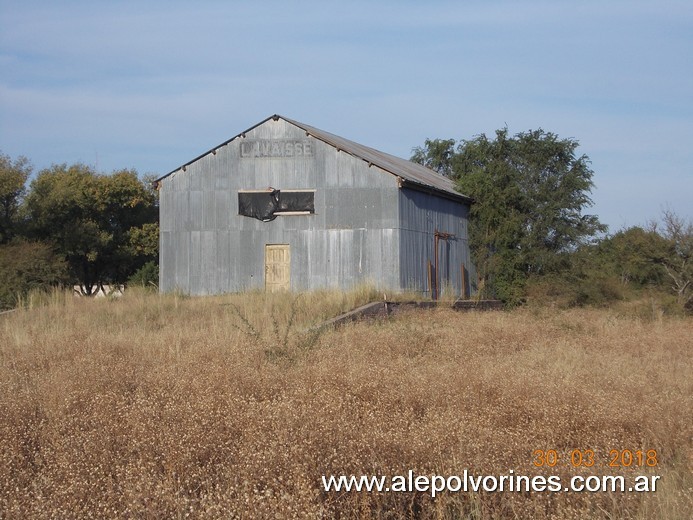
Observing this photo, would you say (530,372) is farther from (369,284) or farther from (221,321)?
(369,284)

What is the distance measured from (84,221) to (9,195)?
5.75 meters

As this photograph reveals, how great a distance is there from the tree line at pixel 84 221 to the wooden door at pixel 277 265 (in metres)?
8.21

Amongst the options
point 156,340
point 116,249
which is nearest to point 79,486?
point 156,340

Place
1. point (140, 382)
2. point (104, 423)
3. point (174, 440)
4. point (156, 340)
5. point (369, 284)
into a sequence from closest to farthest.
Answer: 1. point (174, 440)
2. point (104, 423)
3. point (140, 382)
4. point (156, 340)
5. point (369, 284)

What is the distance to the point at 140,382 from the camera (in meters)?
8.94

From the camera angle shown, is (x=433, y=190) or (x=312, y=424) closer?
(x=312, y=424)

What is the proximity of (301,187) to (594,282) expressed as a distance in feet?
34.0

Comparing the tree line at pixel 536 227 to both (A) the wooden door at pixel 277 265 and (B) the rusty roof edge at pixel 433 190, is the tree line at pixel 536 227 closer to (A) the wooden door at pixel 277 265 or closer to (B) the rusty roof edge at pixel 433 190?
(B) the rusty roof edge at pixel 433 190

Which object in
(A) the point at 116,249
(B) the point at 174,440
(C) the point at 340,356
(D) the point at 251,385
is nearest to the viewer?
(B) the point at 174,440

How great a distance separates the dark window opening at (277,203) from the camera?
86.9ft

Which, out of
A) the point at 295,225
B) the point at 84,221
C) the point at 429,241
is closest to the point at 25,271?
the point at 295,225

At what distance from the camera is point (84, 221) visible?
4225 cm

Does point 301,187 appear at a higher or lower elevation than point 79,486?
higher

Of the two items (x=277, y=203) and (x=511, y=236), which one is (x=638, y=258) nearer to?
(x=511, y=236)
